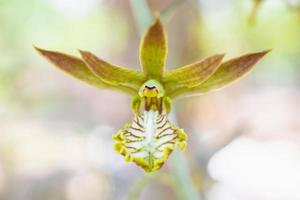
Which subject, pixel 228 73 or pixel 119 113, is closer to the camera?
pixel 228 73

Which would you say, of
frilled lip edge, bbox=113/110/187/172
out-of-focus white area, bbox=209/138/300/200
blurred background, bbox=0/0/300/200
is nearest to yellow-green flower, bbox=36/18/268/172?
frilled lip edge, bbox=113/110/187/172

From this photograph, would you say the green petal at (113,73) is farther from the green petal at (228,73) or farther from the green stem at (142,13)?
the green stem at (142,13)

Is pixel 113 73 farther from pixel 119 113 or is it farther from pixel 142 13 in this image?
pixel 119 113

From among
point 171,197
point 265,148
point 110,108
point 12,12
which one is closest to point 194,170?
point 171,197

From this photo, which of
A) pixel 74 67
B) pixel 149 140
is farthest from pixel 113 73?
pixel 149 140

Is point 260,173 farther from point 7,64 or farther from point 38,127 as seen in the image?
point 7,64
